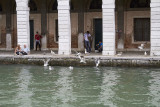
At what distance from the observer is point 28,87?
12.6 m

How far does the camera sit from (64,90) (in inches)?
475

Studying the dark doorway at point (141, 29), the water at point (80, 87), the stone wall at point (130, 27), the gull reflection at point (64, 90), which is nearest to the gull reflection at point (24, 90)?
the water at point (80, 87)

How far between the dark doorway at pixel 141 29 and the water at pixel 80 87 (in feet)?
20.8

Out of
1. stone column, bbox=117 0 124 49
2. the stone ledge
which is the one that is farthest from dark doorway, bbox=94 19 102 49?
the stone ledge

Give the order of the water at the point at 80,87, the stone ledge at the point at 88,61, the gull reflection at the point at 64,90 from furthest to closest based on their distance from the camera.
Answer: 1. the stone ledge at the point at 88,61
2. the gull reflection at the point at 64,90
3. the water at the point at 80,87

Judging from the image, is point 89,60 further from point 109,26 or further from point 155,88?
point 155,88

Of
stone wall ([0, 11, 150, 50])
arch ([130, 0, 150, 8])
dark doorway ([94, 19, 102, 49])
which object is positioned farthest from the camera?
dark doorway ([94, 19, 102, 49])

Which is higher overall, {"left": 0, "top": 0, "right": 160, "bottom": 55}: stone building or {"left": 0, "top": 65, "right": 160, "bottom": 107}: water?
{"left": 0, "top": 0, "right": 160, "bottom": 55}: stone building

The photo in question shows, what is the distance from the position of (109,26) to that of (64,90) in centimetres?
823

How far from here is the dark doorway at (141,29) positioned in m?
22.7

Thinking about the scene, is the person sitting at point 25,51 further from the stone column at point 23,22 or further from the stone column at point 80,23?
the stone column at point 80,23

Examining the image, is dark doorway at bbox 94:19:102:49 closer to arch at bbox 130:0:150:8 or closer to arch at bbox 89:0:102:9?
arch at bbox 89:0:102:9

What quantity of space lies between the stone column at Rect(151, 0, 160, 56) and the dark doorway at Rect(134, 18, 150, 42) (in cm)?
372

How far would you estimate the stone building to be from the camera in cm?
1970
